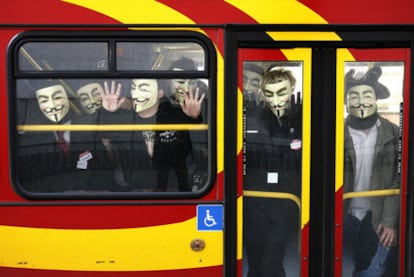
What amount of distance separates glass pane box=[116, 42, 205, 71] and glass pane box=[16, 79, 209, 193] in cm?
10

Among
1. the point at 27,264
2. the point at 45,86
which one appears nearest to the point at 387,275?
the point at 27,264

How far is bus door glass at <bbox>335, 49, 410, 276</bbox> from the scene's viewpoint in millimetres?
3342

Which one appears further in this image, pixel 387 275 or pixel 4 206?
pixel 387 275

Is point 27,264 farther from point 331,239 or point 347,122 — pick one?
point 347,122

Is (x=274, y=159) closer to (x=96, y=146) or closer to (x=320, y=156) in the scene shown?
(x=320, y=156)

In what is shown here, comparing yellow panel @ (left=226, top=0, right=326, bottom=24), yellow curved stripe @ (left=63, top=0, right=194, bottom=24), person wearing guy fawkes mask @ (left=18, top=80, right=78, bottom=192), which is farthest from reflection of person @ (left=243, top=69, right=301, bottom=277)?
person wearing guy fawkes mask @ (left=18, top=80, right=78, bottom=192)

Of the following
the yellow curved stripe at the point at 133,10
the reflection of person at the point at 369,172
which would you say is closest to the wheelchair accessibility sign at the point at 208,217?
the reflection of person at the point at 369,172

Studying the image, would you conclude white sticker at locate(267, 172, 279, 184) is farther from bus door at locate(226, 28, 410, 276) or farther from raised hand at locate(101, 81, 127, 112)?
raised hand at locate(101, 81, 127, 112)

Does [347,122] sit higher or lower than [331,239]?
higher

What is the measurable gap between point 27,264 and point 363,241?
2.24 meters

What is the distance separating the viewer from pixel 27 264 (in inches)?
128

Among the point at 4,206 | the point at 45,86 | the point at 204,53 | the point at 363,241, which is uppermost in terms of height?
the point at 204,53

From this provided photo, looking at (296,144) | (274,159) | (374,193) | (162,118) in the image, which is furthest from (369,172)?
(162,118)

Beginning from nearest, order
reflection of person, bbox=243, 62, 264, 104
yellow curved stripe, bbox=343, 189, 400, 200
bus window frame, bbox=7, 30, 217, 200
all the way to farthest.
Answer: bus window frame, bbox=7, 30, 217, 200
reflection of person, bbox=243, 62, 264, 104
yellow curved stripe, bbox=343, 189, 400, 200
